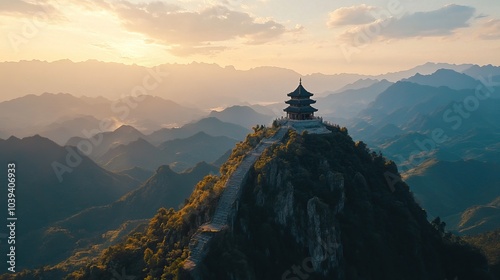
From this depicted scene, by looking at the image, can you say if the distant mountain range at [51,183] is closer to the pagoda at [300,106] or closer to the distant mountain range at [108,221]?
the distant mountain range at [108,221]

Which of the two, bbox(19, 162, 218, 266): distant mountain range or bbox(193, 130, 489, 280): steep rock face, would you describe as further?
bbox(19, 162, 218, 266): distant mountain range

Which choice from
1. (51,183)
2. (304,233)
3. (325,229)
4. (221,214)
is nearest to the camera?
(325,229)

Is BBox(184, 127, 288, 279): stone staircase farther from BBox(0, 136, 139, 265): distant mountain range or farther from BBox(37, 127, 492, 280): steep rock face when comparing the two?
BBox(0, 136, 139, 265): distant mountain range

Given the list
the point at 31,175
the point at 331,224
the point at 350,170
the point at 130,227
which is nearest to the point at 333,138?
the point at 350,170

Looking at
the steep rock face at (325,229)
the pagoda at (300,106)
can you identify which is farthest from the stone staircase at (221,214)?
the pagoda at (300,106)

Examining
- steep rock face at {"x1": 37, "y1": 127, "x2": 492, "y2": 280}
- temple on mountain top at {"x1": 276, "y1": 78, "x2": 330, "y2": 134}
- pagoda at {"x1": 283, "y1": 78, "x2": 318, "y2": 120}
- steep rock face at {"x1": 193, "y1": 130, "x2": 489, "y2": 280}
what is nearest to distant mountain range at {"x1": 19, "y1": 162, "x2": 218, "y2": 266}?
steep rock face at {"x1": 37, "y1": 127, "x2": 492, "y2": 280}

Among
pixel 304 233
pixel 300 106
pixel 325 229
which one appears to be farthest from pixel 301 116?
pixel 325 229

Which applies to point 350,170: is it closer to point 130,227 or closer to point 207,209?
point 207,209

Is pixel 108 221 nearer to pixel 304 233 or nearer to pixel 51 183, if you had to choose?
pixel 51 183
